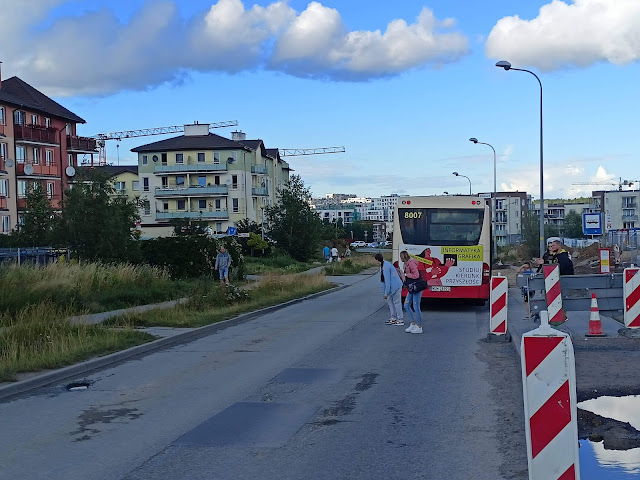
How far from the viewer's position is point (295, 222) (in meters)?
63.8

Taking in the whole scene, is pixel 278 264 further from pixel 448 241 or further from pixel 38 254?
pixel 448 241

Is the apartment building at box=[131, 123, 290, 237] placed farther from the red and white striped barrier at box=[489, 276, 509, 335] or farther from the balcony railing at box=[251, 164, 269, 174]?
the red and white striped barrier at box=[489, 276, 509, 335]

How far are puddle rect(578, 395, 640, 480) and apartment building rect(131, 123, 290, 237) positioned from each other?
3410 inches

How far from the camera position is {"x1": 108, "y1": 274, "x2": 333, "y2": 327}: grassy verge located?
18.4 metres

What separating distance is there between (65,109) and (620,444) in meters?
72.7

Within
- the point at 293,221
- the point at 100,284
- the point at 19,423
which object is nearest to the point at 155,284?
the point at 100,284

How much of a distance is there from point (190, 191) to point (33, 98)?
29.5 metres

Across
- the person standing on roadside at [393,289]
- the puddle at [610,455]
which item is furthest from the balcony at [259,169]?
the puddle at [610,455]

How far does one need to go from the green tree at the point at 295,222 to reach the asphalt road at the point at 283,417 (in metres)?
48.2

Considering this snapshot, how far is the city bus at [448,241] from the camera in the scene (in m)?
23.1

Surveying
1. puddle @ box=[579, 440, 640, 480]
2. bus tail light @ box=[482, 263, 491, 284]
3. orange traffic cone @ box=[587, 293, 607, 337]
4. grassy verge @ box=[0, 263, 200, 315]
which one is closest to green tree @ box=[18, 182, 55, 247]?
grassy verge @ box=[0, 263, 200, 315]

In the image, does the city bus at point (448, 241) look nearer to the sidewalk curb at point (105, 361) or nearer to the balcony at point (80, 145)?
the sidewalk curb at point (105, 361)

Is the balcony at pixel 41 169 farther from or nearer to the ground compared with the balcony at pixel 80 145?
nearer to the ground

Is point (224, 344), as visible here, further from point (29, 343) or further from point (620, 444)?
point (620, 444)
